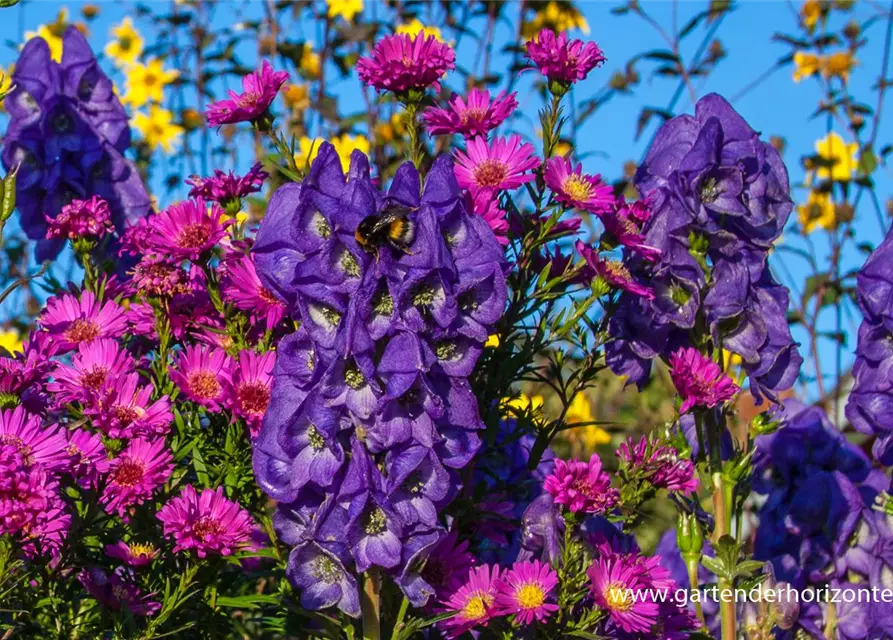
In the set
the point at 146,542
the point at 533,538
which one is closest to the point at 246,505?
the point at 146,542

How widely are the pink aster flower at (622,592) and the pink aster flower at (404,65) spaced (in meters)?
0.85

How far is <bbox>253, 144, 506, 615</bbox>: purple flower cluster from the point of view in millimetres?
1710

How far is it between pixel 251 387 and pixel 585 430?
3.55m

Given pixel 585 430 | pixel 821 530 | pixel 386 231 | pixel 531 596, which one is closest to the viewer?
pixel 386 231

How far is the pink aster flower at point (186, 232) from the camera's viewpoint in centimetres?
206

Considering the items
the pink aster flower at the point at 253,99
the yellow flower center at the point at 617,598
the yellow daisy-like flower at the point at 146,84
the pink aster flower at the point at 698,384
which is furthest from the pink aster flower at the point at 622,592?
the yellow daisy-like flower at the point at 146,84

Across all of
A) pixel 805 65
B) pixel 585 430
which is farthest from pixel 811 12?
pixel 585 430

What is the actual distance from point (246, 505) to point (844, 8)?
5241 mm

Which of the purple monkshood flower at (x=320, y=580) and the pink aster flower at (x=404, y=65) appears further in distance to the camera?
the pink aster flower at (x=404, y=65)

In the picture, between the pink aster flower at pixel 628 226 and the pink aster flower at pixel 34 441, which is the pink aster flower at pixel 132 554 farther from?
the pink aster flower at pixel 628 226

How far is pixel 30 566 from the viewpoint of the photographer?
6.32 feet

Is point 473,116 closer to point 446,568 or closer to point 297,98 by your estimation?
point 446,568

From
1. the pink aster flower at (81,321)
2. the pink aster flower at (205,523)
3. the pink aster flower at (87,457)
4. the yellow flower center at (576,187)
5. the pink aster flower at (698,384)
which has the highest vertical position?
the yellow flower center at (576,187)

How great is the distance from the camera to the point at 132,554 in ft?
6.34
